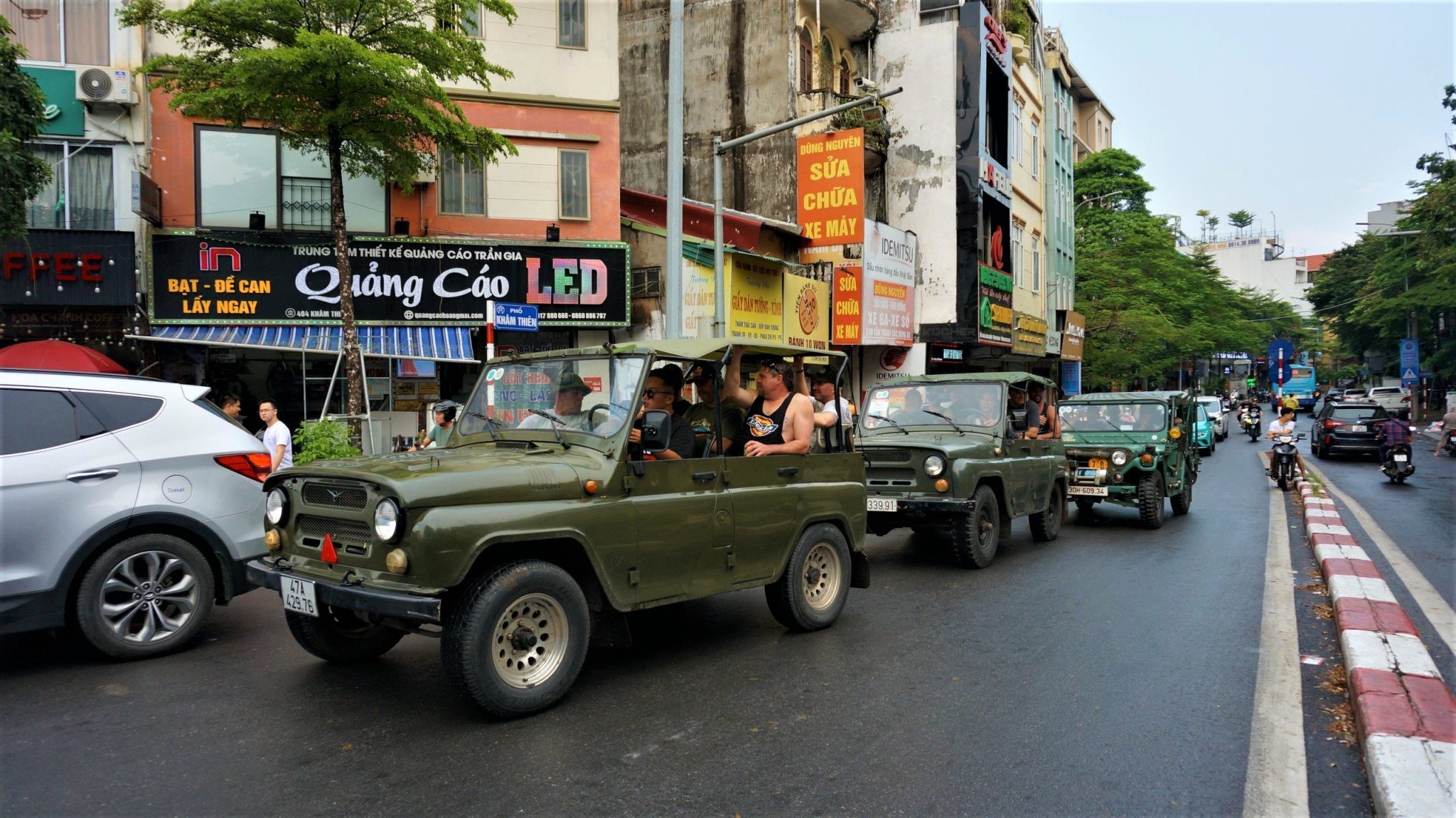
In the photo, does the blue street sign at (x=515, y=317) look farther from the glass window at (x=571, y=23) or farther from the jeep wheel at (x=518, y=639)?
the glass window at (x=571, y=23)

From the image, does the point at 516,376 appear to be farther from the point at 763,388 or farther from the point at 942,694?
the point at 942,694

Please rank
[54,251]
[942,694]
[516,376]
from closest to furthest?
[942,694]
[516,376]
[54,251]

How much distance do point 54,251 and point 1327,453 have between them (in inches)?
1192

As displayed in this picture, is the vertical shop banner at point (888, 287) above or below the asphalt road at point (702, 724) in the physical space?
above

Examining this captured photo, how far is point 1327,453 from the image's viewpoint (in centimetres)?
2616

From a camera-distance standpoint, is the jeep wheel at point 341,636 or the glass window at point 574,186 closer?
the jeep wheel at point 341,636

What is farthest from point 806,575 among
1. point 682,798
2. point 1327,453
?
point 1327,453

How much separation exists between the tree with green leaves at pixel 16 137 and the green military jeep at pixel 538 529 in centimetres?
866

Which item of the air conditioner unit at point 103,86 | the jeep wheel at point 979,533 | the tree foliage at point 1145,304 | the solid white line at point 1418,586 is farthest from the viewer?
the tree foliage at point 1145,304

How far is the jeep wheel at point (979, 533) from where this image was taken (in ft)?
29.2


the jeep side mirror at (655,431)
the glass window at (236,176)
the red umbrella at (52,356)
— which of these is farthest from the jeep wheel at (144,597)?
the glass window at (236,176)

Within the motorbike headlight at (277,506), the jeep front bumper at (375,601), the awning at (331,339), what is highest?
the awning at (331,339)

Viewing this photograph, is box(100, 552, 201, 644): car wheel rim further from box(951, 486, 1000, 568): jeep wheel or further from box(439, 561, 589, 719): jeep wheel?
box(951, 486, 1000, 568): jeep wheel

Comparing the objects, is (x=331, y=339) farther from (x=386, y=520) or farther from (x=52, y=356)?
(x=386, y=520)
